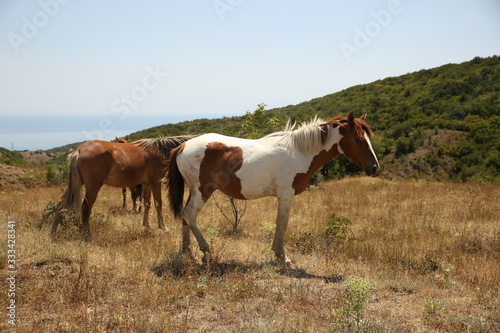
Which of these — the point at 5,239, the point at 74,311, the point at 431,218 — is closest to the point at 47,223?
the point at 5,239

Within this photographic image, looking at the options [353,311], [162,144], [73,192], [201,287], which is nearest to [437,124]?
[162,144]

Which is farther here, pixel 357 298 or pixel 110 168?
pixel 110 168

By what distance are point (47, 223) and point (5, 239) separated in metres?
1.31

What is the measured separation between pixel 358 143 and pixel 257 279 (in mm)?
2809

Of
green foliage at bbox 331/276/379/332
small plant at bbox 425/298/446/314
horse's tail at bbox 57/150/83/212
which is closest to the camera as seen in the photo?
green foliage at bbox 331/276/379/332

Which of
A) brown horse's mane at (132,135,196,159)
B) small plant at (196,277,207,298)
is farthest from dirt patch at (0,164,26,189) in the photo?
small plant at (196,277,207,298)

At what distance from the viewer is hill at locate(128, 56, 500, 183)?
83.7ft

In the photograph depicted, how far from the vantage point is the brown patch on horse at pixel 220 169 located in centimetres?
599

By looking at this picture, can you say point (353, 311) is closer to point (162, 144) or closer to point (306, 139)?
point (306, 139)

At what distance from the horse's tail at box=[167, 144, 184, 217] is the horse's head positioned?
2932 mm

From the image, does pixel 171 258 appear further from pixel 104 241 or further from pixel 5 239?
pixel 5 239

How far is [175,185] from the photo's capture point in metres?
6.41

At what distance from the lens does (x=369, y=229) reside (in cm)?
850

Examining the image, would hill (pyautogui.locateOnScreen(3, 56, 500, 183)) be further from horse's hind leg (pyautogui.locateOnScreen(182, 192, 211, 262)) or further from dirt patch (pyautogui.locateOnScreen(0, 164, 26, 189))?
horse's hind leg (pyautogui.locateOnScreen(182, 192, 211, 262))
